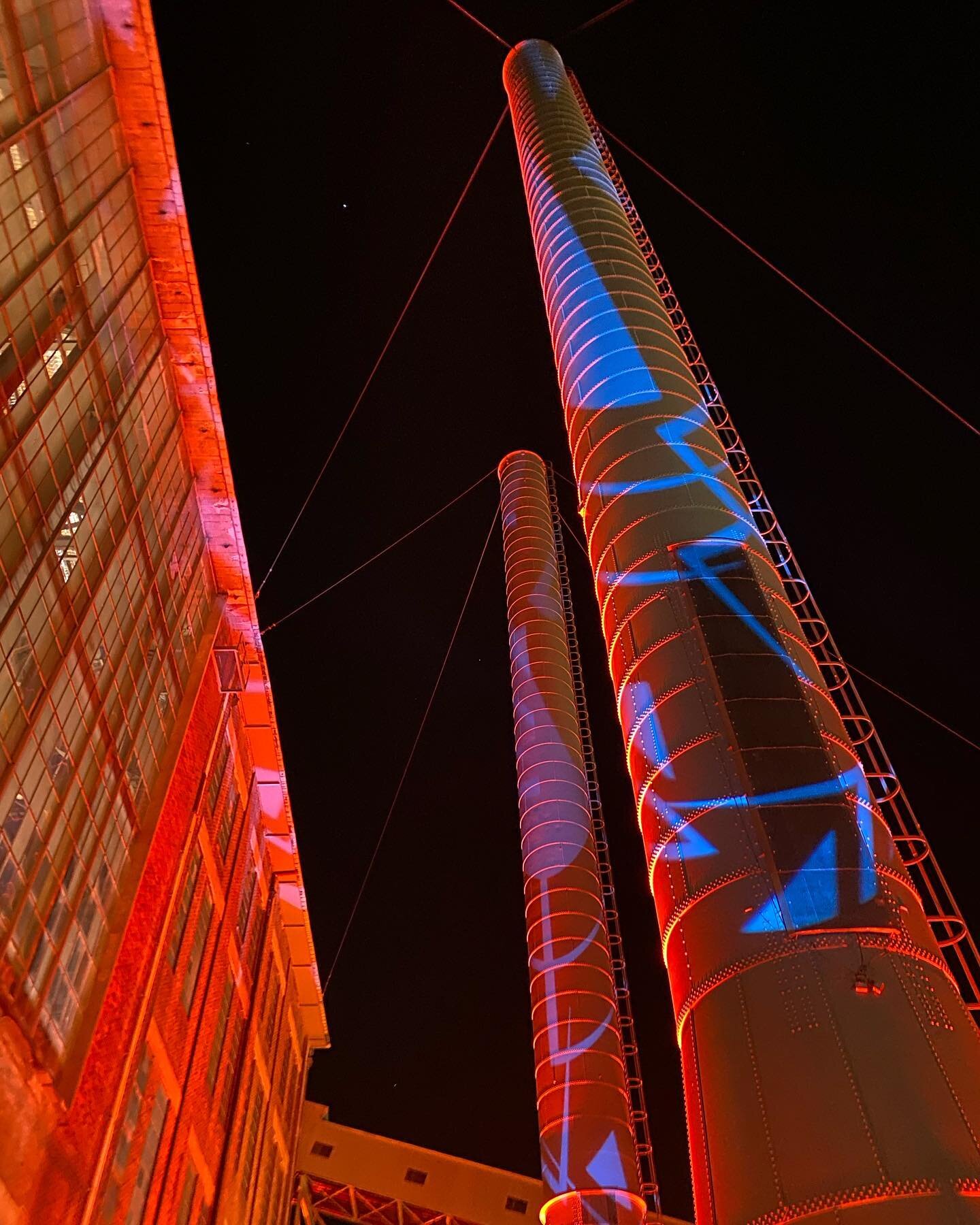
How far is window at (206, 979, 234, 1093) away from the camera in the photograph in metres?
20.5

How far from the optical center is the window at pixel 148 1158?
15.7m

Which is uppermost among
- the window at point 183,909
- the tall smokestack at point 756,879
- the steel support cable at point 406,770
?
the steel support cable at point 406,770

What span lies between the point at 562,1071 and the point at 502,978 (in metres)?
19.8

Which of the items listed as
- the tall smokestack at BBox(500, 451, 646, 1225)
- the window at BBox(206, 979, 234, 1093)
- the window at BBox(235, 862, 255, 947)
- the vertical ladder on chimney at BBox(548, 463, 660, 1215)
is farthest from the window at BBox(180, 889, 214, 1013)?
the vertical ladder on chimney at BBox(548, 463, 660, 1215)

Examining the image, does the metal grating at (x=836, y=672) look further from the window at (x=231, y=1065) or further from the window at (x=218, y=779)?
the window at (x=231, y=1065)

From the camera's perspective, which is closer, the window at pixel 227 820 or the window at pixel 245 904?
the window at pixel 227 820

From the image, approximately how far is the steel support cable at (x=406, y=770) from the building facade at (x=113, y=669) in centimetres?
1705

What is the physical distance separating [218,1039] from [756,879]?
16.5 meters

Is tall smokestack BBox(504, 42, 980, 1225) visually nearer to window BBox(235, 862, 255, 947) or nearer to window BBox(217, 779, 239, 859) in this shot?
window BBox(217, 779, 239, 859)

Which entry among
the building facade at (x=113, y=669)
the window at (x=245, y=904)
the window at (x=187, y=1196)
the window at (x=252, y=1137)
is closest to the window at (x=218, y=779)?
the building facade at (x=113, y=669)

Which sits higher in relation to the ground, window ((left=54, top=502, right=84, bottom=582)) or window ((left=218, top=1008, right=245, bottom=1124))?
window ((left=54, top=502, right=84, bottom=582))

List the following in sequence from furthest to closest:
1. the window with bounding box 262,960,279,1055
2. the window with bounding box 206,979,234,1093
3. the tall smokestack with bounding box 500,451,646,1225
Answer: the window with bounding box 262,960,279,1055 → the tall smokestack with bounding box 500,451,646,1225 → the window with bounding box 206,979,234,1093

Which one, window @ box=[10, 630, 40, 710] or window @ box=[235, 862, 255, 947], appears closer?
window @ box=[10, 630, 40, 710]

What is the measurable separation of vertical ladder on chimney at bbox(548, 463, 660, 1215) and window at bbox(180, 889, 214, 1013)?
1088 centimetres
